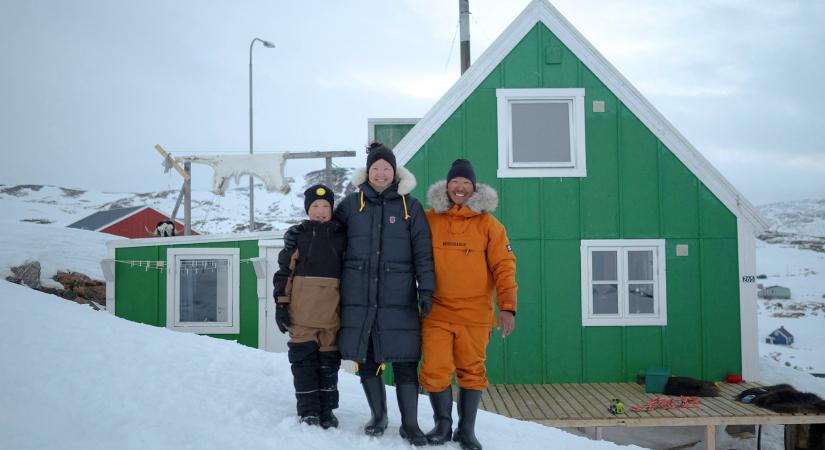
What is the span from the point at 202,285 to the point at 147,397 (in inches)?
226

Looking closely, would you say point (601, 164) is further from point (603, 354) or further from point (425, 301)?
point (425, 301)

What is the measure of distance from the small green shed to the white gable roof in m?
3.19

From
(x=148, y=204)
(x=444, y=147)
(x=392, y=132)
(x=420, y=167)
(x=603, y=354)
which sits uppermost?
(x=392, y=132)

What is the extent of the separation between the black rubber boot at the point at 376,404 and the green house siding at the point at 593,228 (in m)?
4.42

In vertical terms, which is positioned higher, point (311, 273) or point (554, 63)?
point (554, 63)

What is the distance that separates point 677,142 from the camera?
7996 millimetres

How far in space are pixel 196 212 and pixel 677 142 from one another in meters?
43.4

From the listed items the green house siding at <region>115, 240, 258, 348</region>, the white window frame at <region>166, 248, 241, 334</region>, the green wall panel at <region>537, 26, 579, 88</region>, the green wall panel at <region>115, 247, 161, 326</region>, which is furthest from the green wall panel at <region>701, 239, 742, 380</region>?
the green wall panel at <region>115, 247, 161, 326</region>

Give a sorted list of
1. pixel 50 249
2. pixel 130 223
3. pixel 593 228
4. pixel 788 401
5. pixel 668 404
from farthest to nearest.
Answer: pixel 130 223
pixel 50 249
pixel 593 228
pixel 668 404
pixel 788 401

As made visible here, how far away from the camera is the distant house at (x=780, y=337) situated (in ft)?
69.3

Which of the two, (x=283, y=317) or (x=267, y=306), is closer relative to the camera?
(x=283, y=317)

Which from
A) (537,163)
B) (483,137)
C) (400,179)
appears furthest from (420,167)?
(400,179)

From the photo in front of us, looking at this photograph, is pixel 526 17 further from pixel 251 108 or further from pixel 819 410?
pixel 251 108

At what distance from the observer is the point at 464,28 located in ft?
40.4
